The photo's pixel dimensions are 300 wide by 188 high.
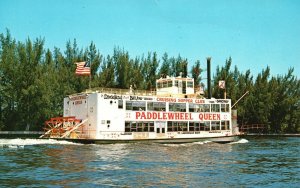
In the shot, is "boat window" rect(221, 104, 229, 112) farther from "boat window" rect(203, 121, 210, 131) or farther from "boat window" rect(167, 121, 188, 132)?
"boat window" rect(167, 121, 188, 132)

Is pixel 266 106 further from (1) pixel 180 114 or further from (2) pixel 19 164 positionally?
(2) pixel 19 164

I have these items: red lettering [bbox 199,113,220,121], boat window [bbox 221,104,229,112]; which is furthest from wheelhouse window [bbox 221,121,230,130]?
boat window [bbox 221,104,229,112]

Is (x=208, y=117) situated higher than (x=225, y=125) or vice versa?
(x=208, y=117)

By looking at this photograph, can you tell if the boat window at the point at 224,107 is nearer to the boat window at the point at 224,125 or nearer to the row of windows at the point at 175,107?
the row of windows at the point at 175,107

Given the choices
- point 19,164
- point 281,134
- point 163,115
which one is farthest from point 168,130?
point 281,134

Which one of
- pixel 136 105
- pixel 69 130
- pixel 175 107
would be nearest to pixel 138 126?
pixel 136 105

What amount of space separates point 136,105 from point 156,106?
8.38ft

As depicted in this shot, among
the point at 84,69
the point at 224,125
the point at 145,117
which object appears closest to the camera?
the point at 84,69

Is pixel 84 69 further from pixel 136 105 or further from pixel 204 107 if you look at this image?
pixel 204 107

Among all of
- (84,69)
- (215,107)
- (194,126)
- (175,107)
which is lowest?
(194,126)

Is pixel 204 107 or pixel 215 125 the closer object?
pixel 204 107

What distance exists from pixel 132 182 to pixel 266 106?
5989 centimetres

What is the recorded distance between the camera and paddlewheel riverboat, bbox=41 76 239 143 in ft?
129

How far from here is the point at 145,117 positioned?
4200 centimetres
